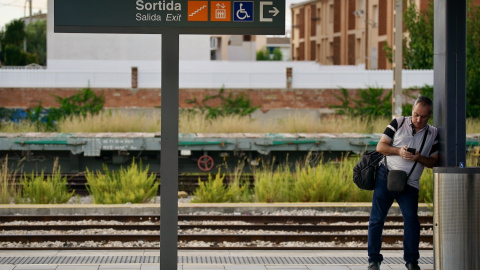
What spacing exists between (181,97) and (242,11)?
25.6 m

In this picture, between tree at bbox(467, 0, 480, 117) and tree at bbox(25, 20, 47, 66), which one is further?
tree at bbox(25, 20, 47, 66)

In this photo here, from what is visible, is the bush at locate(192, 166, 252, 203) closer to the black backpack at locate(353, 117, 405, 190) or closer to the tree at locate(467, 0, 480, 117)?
→ the black backpack at locate(353, 117, 405, 190)

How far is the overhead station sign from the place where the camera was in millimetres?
6680

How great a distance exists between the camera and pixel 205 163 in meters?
20.5

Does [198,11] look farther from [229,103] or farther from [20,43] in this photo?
[20,43]

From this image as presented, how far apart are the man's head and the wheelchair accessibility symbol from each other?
1722mm

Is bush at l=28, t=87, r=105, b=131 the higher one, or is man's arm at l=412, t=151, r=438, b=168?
bush at l=28, t=87, r=105, b=131

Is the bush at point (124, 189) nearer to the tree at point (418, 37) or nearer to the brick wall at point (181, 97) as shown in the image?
the brick wall at point (181, 97)

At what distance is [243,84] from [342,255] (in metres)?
23.7

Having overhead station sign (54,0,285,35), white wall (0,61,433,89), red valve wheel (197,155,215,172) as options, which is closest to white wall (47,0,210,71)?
white wall (0,61,433,89)

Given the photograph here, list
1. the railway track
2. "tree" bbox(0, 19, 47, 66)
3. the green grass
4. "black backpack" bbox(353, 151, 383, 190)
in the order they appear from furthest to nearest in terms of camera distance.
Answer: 1. "tree" bbox(0, 19, 47, 66)
2. the green grass
3. the railway track
4. "black backpack" bbox(353, 151, 383, 190)

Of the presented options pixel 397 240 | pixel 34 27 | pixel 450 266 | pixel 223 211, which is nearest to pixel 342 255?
pixel 397 240

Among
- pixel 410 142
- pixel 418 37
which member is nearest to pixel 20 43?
pixel 418 37

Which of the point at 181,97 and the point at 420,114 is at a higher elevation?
the point at 181,97
